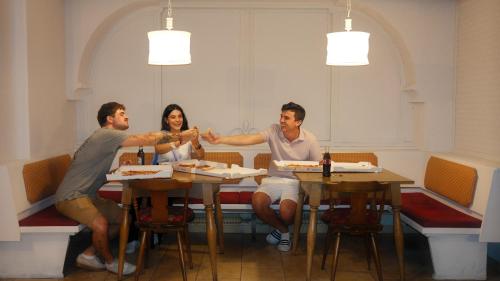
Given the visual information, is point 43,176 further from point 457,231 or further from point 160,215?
point 457,231

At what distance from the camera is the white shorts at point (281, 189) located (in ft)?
16.6

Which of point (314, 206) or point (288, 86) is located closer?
point (314, 206)

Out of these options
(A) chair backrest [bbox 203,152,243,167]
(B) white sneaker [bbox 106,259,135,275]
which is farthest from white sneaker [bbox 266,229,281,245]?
(B) white sneaker [bbox 106,259,135,275]

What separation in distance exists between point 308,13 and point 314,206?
2.64 metres

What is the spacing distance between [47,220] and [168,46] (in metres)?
1.75

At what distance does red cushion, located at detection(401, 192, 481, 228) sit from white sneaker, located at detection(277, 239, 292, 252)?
1.10 metres

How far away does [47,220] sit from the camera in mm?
4465

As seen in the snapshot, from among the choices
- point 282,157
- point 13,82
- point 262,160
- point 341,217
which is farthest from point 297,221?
point 13,82

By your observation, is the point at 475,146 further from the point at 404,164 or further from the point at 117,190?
the point at 117,190

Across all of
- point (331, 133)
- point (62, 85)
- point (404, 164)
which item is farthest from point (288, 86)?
point (62, 85)

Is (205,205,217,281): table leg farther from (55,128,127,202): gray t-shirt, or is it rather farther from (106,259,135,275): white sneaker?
(55,128,127,202): gray t-shirt

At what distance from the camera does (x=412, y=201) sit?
5.18 meters

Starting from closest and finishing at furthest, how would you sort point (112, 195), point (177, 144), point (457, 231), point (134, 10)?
point (457, 231)
point (177, 144)
point (112, 195)
point (134, 10)

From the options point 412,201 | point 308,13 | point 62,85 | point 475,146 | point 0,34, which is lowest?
point 412,201
